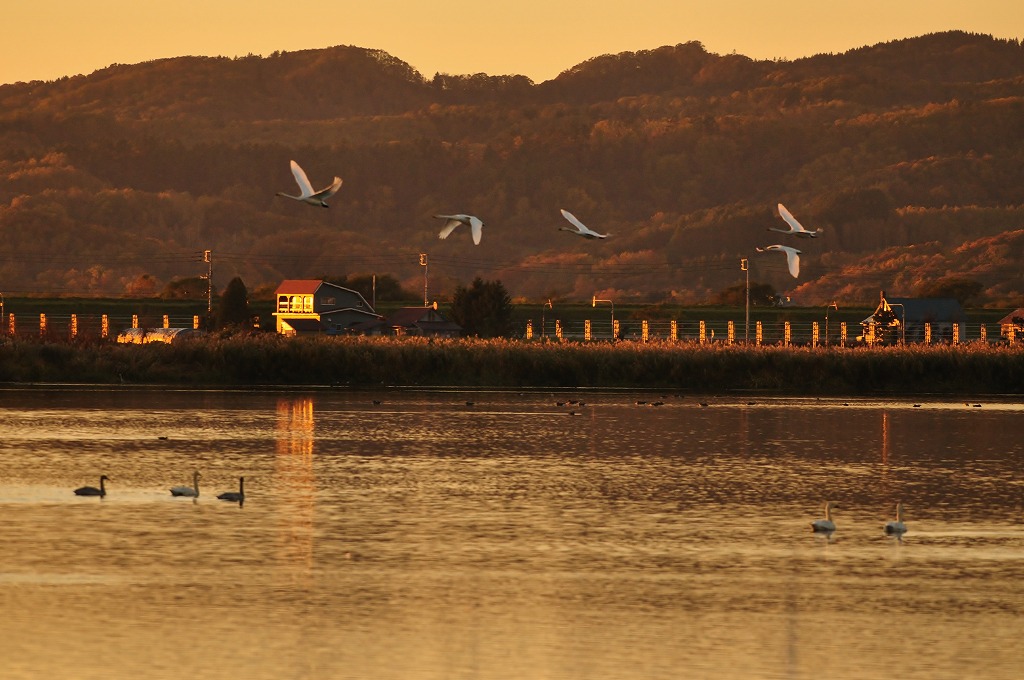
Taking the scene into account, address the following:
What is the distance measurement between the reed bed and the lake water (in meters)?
27.9

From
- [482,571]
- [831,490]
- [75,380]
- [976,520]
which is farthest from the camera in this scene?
[75,380]

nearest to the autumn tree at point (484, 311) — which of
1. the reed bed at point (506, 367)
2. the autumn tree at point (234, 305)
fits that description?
the autumn tree at point (234, 305)

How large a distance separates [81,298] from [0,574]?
16635cm

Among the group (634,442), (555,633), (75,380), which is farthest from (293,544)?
(75,380)

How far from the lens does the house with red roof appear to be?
14736cm

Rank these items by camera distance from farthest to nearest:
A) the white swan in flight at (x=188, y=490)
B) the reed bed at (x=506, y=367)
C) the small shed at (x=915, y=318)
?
the small shed at (x=915, y=318) → the reed bed at (x=506, y=367) → the white swan in flight at (x=188, y=490)

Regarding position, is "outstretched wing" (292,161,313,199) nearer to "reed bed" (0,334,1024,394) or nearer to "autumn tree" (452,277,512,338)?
"reed bed" (0,334,1024,394)

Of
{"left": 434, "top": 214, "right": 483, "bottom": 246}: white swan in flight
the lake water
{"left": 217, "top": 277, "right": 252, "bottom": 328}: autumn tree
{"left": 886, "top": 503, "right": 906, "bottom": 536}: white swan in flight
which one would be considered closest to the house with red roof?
{"left": 217, "top": 277, "right": 252, "bottom": 328}: autumn tree

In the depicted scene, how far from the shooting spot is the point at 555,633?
2067 centimetres

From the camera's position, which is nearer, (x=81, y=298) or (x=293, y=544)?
(x=293, y=544)

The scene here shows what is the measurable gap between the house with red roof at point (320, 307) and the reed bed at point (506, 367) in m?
65.2

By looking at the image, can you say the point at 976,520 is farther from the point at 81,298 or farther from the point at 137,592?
the point at 81,298

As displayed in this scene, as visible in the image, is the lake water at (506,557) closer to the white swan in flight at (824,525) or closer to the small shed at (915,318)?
the white swan in flight at (824,525)

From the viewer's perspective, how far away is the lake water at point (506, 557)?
19.5 metres
